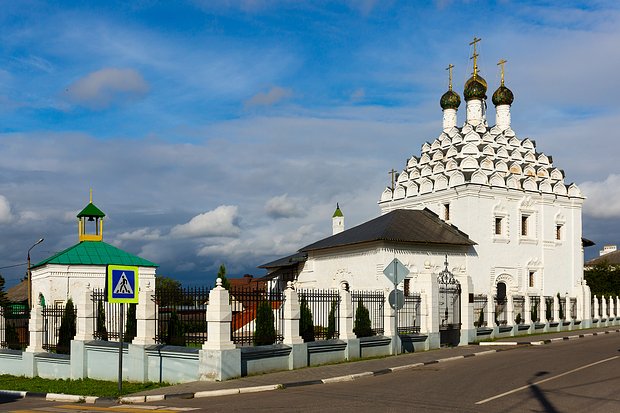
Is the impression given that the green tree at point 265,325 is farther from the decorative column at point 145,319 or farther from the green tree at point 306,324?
the decorative column at point 145,319

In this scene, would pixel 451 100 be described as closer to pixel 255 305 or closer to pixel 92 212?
pixel 92 212

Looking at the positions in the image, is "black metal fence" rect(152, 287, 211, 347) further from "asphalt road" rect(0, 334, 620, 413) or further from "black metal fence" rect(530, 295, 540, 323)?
"black metal fence" rect(530, 295, 540, 323)

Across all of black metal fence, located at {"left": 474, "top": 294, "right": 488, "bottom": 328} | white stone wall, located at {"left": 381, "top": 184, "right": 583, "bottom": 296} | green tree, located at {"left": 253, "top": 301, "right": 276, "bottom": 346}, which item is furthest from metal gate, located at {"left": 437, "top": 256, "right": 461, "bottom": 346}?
white stone wall, located at {"left": 381, "top": 184, "right": 583, "bottom": 296}

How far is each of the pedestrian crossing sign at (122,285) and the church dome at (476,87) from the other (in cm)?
3673

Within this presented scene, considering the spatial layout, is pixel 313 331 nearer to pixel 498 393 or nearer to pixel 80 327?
pixel 80 327

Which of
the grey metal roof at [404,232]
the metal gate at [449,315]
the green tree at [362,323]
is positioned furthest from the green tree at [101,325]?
the grey metal roof at [404,232]

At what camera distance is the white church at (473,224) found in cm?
3647

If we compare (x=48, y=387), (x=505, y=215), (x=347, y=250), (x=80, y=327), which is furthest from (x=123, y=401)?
(x=505, y=215)

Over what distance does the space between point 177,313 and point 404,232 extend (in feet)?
71.0

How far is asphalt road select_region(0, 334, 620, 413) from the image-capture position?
Answer: 10531mm

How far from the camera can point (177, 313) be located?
623 inches

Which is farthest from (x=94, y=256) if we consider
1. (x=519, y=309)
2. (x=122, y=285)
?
(x=122, y=285)

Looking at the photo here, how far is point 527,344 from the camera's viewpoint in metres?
23.1

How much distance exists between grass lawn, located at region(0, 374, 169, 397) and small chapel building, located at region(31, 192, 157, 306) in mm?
17407
